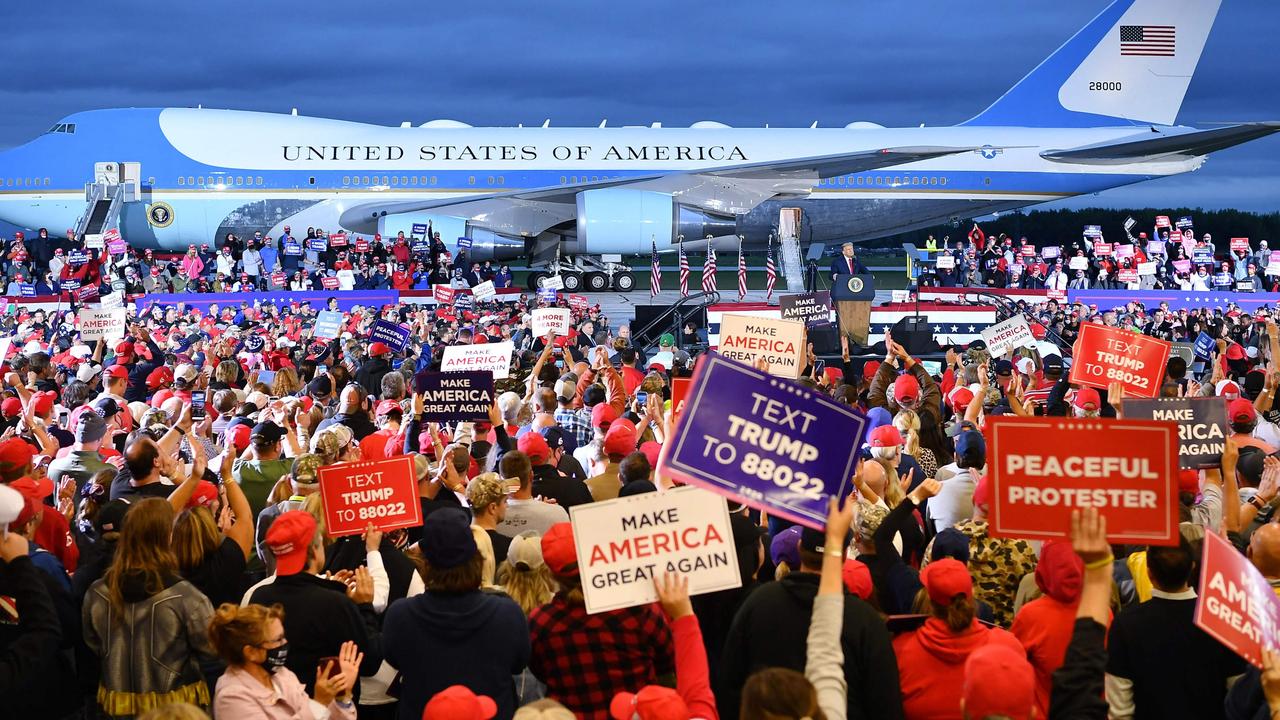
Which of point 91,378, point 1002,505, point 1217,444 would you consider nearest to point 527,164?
Answer: point 91,378

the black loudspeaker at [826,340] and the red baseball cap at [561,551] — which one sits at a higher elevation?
the red baseball cap at [561,551]

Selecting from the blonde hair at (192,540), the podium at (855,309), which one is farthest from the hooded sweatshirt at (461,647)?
the podium at (855,309)

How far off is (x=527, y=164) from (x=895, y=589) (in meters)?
24.7

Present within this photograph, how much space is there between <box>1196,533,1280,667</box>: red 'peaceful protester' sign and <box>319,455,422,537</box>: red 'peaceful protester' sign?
3.00 metres

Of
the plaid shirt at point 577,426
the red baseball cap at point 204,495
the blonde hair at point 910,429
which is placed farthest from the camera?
the plaid shirt at point 577,426

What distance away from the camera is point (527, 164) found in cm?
2872

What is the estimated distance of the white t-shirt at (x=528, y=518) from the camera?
554cm

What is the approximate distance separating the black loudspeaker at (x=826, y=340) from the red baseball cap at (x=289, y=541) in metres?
12.3

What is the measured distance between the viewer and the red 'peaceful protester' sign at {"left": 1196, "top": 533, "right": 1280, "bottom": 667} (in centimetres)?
327

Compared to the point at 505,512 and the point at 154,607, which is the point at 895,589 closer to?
the point at 505,512

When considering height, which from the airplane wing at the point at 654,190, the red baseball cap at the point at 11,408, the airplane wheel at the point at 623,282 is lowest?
the red baseball cap at the point at 11,408

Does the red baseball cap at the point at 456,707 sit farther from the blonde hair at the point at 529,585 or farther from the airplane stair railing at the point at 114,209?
the airplane stair railing at the point at 114,209

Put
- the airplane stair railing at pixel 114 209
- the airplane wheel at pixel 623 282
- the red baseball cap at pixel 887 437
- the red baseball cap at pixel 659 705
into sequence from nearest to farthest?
the red baseball cap at pixel 659 705, the red baseball cap at pixel 887 437, the airplane stair railing at pixel 114 209, the airplane wheel at pixel 623 282

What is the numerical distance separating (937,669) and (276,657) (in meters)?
1.93
